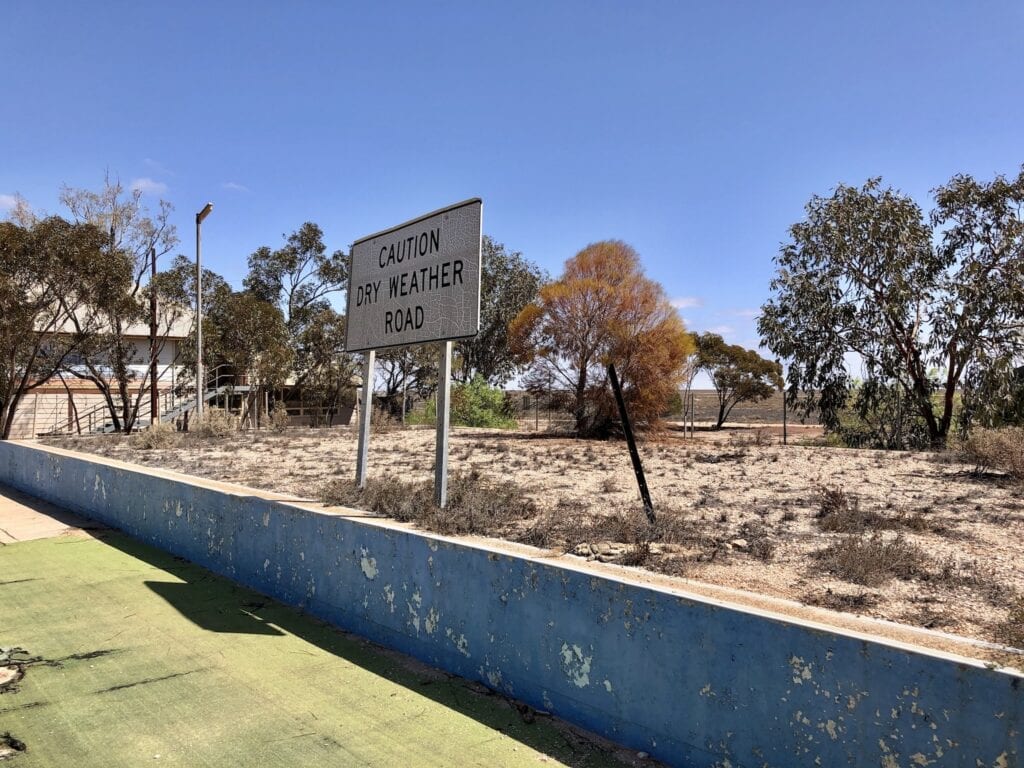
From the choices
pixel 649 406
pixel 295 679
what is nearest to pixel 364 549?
pixel 295 679

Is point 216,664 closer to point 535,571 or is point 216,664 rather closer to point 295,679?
point 295,679

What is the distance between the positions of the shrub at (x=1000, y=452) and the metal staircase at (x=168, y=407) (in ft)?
97.1

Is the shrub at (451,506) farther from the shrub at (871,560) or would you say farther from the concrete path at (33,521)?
the concrete path at (33,521)

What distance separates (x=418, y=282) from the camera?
21.6 feet

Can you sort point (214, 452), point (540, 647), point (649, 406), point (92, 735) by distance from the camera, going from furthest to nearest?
point (649, 406), point (214, 452), point (540, 647), point (92, 735)

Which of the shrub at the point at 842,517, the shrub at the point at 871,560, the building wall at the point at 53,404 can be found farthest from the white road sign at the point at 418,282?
the building wall at the point at 53,404

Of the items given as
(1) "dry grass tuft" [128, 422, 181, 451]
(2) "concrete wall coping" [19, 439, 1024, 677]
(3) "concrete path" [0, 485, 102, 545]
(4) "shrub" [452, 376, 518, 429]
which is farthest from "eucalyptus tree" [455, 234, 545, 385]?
(2) "concrete wall coping" [19, 439, 1024, 677]

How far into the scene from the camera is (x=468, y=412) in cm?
3312

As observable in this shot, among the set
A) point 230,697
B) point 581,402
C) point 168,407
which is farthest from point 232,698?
point 168,407

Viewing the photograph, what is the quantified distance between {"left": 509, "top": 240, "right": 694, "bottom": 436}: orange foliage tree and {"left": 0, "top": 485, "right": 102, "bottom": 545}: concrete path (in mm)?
14149

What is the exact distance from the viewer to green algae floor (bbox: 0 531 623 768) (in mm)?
3682

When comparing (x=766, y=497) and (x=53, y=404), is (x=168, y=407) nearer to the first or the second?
(x=53, y=404)

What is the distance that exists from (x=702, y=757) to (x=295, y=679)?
8.55 feet

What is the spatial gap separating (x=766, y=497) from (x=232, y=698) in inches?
274
